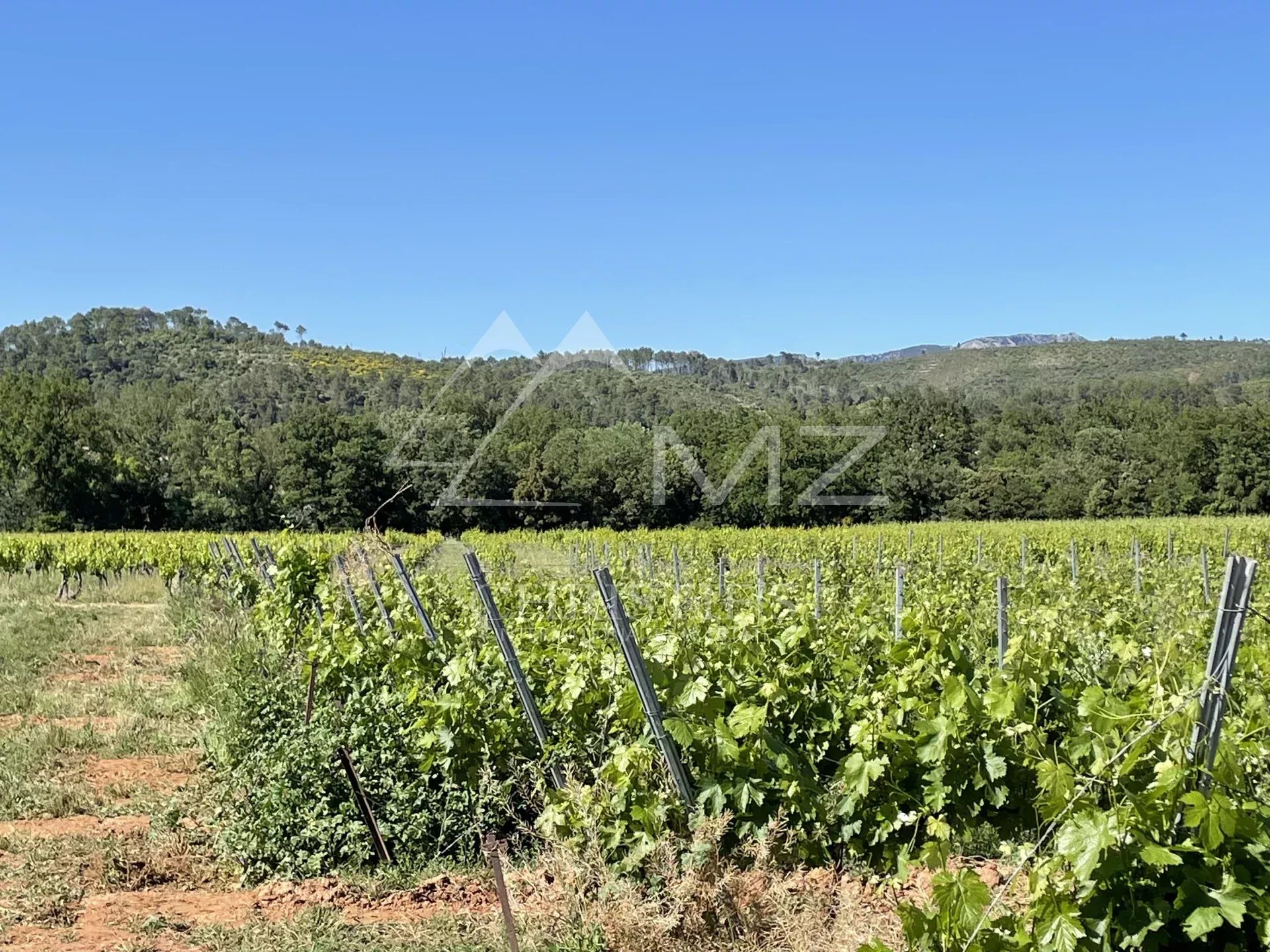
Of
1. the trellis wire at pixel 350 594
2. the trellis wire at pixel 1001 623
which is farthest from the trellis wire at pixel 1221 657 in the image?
the trellis wire at pixel 350 594

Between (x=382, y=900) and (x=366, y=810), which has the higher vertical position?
(x=366, y=810)

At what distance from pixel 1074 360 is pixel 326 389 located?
281ft

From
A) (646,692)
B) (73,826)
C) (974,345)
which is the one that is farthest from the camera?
(974,345)

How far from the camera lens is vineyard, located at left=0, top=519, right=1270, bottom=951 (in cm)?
225

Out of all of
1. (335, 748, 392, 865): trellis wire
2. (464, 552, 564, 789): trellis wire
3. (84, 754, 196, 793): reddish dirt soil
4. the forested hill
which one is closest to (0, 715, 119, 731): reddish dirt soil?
(84, 754, 196, 793): reddish dirt soil

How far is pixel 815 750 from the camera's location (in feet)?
12.1

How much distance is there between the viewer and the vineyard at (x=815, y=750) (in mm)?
2252

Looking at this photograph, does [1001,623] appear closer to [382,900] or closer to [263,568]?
[382,900]

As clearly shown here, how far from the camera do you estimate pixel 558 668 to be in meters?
4.14

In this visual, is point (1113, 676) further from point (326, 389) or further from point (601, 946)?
point (326, 389)

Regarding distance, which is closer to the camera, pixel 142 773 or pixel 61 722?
pixel 142 773

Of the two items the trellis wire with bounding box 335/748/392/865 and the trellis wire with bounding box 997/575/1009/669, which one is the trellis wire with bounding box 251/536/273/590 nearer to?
the trellis wire with bounding box 335/748/392/865

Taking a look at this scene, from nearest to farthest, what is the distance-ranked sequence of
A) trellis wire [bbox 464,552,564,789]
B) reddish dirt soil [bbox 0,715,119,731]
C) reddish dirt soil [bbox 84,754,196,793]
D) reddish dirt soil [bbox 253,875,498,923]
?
reddish dirt soil [bbox 253,875,498,923]
trellis wire [bbox 464,552,564,789]
reddish dirt soil [bbox 84,754,196,793]
reddish dirt soil [bbox 0,715,119,731]

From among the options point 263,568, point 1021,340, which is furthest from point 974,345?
point 263,568
